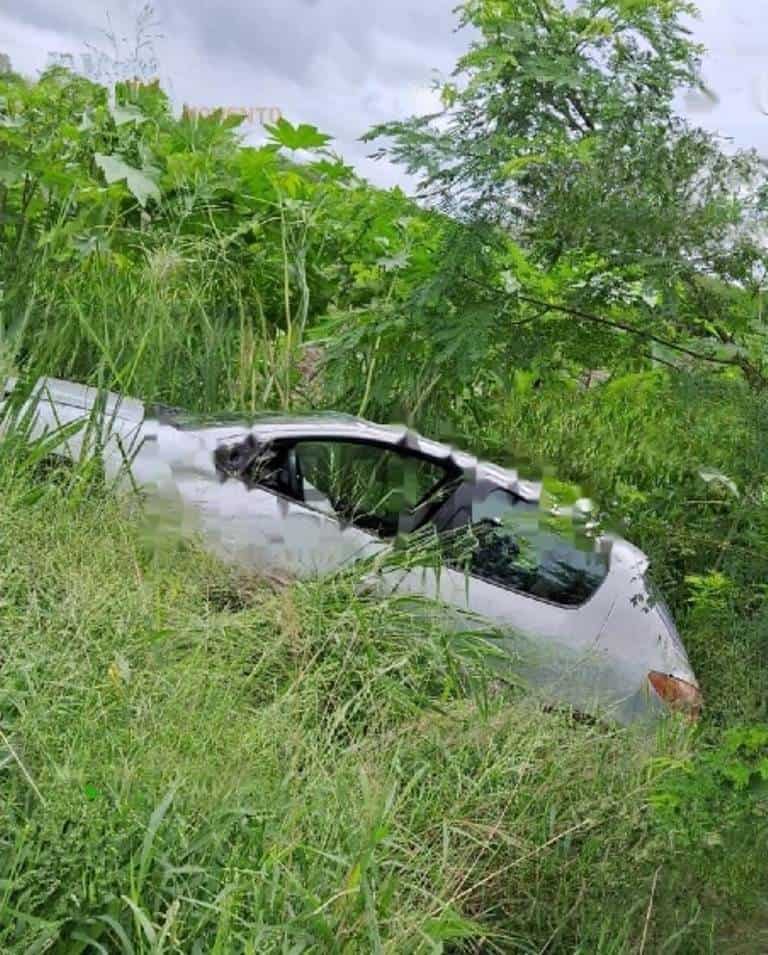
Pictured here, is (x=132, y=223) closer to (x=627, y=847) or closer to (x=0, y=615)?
(x=0, y=615)

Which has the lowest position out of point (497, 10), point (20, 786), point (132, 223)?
point (20, 786)

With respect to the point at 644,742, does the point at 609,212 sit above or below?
above

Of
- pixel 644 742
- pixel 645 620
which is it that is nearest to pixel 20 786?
pixel 644 742

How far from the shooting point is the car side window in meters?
5.20

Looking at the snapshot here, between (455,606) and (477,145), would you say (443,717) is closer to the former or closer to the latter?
(455,606)

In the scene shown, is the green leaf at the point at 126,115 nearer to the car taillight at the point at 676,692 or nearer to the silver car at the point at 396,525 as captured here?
the silver car at the point at 396,525

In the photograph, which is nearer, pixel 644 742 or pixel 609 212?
pixel 609 212

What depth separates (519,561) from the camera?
16.6 ft

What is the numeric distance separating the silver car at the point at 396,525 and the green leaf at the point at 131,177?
263 cm

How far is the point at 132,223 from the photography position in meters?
8.39

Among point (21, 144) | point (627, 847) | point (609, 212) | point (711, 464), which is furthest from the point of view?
point (21, 144)

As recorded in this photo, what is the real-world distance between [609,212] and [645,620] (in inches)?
80.3

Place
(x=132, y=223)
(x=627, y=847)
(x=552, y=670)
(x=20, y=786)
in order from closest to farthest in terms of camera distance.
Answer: (x=20, y=786)
(x=627, y=847)
(x=552, y=670)
(x=132, y=223)

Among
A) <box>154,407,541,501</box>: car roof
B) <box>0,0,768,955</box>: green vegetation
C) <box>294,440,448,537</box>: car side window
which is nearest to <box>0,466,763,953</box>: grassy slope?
<box>0,0,768,955</box>: green vegetation
